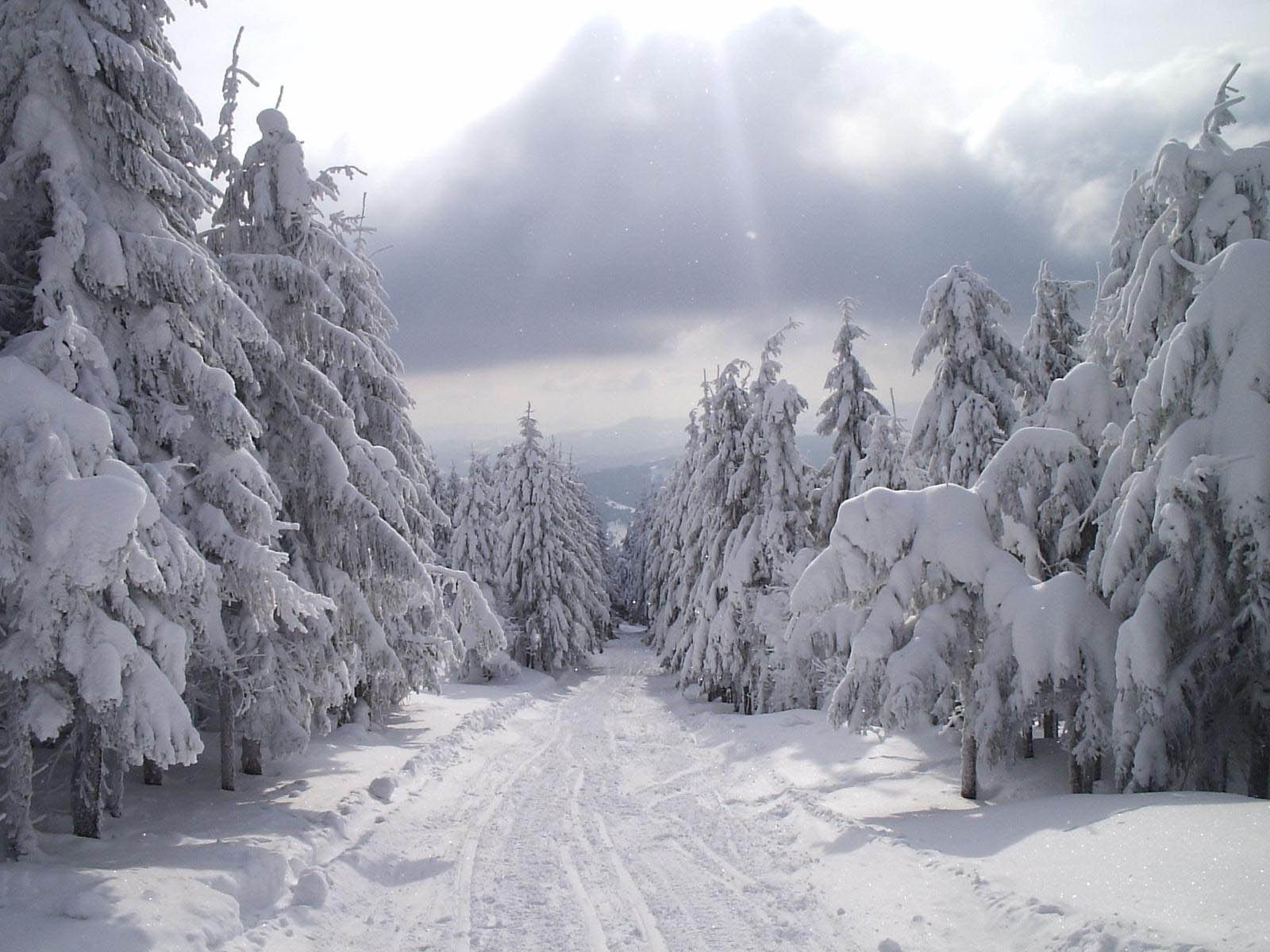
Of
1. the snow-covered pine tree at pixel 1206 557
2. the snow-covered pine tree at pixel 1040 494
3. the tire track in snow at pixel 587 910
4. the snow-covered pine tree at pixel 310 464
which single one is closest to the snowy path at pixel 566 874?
the tire track in snow at pixel 587 910

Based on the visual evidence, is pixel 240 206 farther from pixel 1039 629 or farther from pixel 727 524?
pixel 727 524

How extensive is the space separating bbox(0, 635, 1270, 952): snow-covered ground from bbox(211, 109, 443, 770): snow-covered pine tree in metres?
1.79

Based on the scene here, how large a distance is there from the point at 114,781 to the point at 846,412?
20.7 metres

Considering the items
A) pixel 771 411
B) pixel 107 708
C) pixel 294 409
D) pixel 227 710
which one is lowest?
pixel 227 710

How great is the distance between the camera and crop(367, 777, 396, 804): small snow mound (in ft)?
44.3

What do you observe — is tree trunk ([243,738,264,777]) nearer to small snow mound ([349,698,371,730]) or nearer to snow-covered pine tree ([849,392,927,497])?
small snow mound ([349,698,371,730])

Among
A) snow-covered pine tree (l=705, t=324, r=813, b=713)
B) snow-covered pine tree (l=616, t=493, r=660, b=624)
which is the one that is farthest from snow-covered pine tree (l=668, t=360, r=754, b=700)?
snow-covered pine tree (l=616, t=493, r=660, b=624)

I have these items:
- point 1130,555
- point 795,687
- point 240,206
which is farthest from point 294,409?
point 795,687

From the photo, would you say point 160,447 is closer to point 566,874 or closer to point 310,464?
point 310,464

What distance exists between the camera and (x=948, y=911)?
26.4 ft

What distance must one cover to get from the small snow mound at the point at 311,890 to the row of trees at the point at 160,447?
2.03 metres

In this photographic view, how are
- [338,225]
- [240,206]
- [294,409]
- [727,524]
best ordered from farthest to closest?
[727,524]
[338,225]
[240,206]
[294,409]

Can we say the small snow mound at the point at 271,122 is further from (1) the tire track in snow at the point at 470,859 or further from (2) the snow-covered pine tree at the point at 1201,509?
(2) the snow-covered pine tree at the point at 1201,509

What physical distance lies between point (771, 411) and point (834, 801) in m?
15.5
